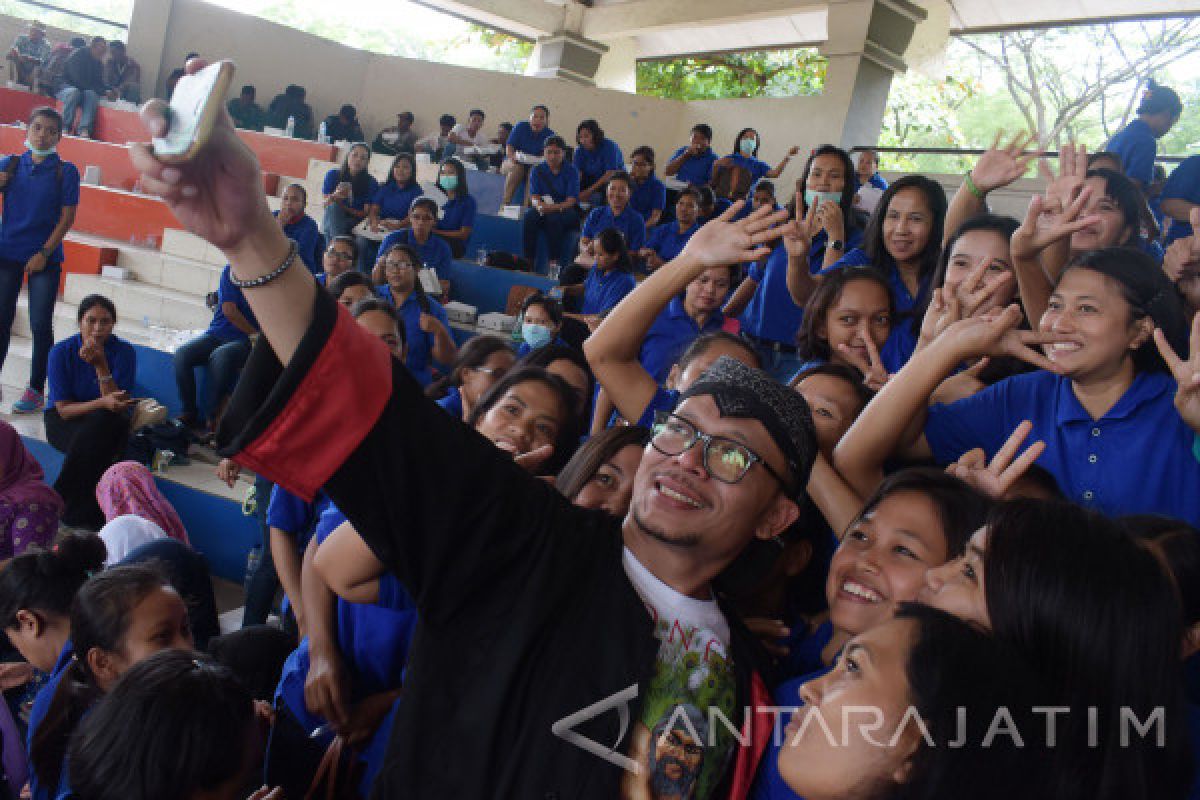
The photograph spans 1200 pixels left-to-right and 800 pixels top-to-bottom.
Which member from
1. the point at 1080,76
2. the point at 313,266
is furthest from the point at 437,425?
the point at 1080,76

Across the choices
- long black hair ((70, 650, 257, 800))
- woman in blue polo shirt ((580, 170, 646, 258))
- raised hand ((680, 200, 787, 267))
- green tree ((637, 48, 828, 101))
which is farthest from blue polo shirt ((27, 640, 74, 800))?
green tree ((637, 48, 828, 101))

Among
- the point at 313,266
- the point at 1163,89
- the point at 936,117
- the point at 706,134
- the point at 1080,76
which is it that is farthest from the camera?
the point at 936,117

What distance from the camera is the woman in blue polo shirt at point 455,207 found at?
9312mm

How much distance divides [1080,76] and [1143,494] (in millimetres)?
18157

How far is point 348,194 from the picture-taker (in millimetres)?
9125

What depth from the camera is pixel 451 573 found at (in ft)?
3.79

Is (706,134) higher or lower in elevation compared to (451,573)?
higher

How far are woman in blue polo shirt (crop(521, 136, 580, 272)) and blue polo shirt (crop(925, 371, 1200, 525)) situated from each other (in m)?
7.83

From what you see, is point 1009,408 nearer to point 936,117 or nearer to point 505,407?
point 505,407

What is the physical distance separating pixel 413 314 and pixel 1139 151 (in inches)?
178

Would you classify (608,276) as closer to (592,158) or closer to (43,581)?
(592,158)

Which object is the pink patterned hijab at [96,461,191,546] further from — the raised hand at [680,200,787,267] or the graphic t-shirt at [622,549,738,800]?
the graphic t-shirt at [622,549,738,800]

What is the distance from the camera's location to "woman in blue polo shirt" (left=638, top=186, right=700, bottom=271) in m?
8.20

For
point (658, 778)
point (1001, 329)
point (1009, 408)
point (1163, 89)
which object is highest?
point (1163, 89)
